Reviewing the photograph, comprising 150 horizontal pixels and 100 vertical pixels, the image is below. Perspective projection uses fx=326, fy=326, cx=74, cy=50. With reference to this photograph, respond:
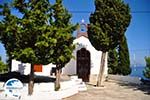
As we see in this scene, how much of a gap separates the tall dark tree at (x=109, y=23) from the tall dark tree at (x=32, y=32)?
6.74 m

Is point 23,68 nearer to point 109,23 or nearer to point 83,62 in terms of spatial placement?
point 83,62

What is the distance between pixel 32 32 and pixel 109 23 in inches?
381

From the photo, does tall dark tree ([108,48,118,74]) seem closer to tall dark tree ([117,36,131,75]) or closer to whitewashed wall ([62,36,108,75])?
tall dark tree ([117,36,131,75])

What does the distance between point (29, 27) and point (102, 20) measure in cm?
967

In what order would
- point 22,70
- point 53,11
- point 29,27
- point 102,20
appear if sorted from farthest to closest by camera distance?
1. point 22,70
2. point 102,20
3. point 53,11
4. point 29,27

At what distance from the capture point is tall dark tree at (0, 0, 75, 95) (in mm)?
19875

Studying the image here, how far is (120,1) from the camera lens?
28078mm

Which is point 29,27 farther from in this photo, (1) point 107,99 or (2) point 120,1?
(2) point 120,1

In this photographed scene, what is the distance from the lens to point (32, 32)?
784 inches

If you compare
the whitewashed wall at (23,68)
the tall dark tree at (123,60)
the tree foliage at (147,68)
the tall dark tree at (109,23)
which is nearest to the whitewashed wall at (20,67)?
the whitewashed wall at (23,68)

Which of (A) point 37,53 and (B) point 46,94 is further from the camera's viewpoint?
(A) point 37,53

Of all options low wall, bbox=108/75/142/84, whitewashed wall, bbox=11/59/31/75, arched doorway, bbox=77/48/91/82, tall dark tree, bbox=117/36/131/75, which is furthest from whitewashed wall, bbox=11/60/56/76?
tall dark tree, bbox=117/36/131/75

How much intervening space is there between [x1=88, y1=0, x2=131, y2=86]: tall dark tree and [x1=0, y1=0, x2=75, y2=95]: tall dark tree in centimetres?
674

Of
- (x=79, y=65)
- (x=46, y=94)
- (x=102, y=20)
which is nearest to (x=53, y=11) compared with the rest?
(x=46, y=94)
